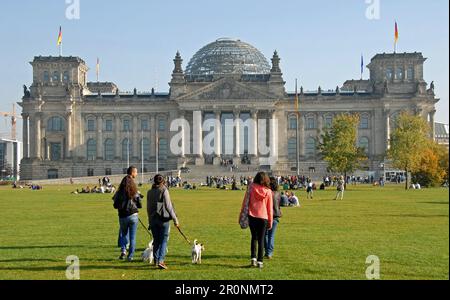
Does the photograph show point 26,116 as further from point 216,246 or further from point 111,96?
point 216,246

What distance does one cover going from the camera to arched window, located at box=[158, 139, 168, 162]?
119188 millimetres

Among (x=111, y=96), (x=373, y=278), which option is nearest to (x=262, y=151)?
(x=111, y=96)

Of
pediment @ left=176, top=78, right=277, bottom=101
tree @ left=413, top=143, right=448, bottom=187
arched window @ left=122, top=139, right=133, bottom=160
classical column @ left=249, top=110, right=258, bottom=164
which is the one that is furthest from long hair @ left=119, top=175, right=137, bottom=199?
arched window @ left=122, top=139, right=133, bottom=160

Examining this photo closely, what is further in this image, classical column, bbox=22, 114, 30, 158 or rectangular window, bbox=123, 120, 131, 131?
rectangular window, bbox=123, 120, 131, 131

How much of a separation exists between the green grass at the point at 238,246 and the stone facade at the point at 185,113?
281 feet

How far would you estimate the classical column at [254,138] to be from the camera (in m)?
115

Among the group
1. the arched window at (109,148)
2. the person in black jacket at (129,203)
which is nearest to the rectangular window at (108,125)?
the arched window at (109,148)

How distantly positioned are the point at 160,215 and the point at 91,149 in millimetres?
107800

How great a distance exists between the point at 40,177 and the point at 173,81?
2957cm

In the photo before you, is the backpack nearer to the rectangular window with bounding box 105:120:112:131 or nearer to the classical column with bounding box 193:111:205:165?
the classical column with bounding box 193:111:205:165

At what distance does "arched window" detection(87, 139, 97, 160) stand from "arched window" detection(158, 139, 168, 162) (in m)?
12.0

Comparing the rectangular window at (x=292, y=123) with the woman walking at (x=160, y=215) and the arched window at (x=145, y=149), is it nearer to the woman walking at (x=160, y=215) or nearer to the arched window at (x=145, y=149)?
the arched window at (x=145, y=149)

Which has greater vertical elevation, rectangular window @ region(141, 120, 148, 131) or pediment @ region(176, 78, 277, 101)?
pediment @ region(176, 78, 277, 101)
